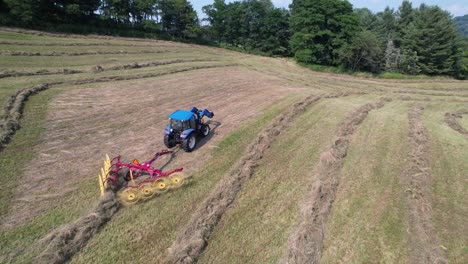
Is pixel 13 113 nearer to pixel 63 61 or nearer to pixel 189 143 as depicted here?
pixel 189 143

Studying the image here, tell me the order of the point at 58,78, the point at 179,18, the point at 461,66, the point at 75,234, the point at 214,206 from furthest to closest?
the point at 179,18 < the point at 461,66 < the point at 58,78 < the point at 214,206 < the point at 75,234

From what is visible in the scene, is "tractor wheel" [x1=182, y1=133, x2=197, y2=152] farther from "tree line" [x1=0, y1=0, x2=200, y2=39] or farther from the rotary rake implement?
"tree line" [x1=0, y1=0, x2=200, y2=39]

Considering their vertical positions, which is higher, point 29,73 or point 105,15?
point 105,15

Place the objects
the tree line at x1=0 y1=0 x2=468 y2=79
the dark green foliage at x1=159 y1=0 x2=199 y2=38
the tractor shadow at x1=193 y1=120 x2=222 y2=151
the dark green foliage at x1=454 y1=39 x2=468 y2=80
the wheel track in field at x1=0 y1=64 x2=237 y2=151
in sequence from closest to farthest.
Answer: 1. the wheel track in field at x1=0 y1=64 x2=237 y2=151
2. the tractor shadow at x1=193 y1=120 x2=222 y2=151
3. the tree line at x1=0 y1=0 x2=468 y2=79
4. the dark green foliage at x1=454 y1=39 x2=468 y2=80
5. the dark green foliage at x1=159 y1=0 x2=199 y2=38

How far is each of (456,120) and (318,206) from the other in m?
17.4

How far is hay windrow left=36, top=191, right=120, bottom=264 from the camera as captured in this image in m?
7.04

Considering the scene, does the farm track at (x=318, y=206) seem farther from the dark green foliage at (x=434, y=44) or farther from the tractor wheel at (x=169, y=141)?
the dark green foliage at (x=434, y=44)

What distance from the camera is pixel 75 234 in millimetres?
7770

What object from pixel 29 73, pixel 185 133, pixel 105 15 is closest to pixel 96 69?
pixel 29 73

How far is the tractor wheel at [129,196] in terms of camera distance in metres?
9.23

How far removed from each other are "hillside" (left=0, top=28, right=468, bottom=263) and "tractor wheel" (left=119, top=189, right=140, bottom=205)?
0.82 ft

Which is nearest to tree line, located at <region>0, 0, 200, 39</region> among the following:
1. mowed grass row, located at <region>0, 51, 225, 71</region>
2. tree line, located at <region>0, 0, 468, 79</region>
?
tree line, located at <region>0, 0, 468, 79</region>

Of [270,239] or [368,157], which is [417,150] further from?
[270,239]

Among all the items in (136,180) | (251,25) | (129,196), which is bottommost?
(136,180)
